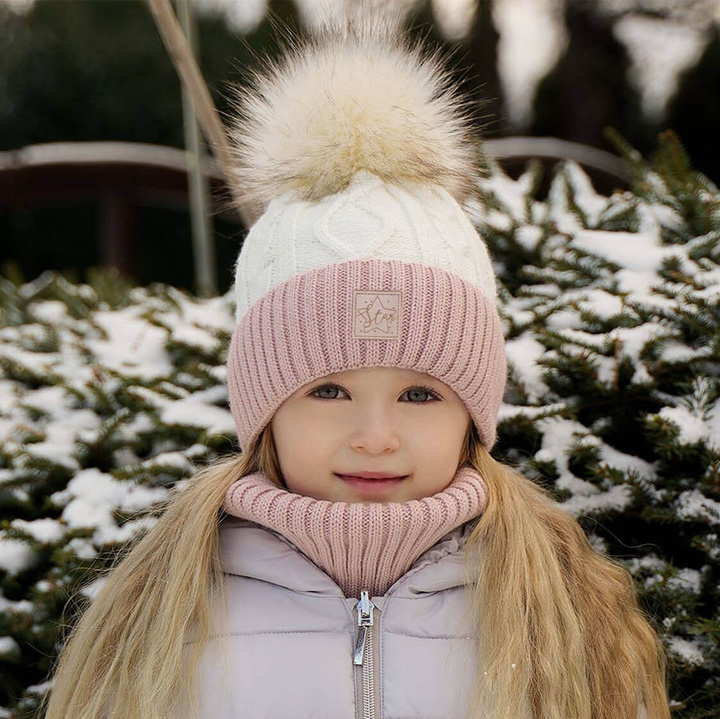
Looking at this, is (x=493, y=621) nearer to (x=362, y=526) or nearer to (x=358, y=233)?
(x=362, y=526)

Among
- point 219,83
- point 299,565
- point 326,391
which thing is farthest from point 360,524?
point 219,83

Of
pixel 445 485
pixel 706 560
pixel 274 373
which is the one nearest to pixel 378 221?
pixel 274 373

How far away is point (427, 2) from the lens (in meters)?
6.49

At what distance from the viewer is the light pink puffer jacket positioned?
1689 millimetres

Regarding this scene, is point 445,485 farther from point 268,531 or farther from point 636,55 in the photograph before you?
point 636,55

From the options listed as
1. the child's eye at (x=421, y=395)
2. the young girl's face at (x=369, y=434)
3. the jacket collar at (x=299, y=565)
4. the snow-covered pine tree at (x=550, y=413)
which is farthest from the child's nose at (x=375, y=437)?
the snow-covered pine tree at (x=550, y=413)

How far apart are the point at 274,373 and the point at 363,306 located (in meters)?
0.23

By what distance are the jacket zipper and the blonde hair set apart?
19cm

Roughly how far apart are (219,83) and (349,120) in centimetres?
487

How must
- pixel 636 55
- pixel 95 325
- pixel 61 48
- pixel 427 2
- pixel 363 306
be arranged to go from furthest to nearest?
pixel 636 55, pixel 61 48, pixel 427 2, pixel 95 325, pixel 363 306

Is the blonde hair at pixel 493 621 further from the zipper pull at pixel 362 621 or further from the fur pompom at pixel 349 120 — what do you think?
the fur pompom at pixel 349 120

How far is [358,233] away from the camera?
184cm

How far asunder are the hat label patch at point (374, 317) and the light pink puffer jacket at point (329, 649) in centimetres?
46

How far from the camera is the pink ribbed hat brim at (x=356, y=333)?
1.77 m
